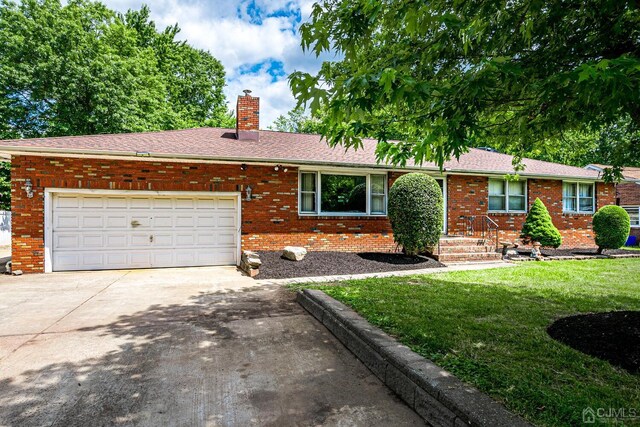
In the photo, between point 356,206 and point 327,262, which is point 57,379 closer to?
point 327,262

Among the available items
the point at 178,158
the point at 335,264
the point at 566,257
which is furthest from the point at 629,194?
the point at 178,158

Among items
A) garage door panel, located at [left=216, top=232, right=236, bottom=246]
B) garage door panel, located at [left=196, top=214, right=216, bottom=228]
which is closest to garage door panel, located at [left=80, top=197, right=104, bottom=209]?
garage door panel, located at [left=196, top=214, right=216, bottom=228]

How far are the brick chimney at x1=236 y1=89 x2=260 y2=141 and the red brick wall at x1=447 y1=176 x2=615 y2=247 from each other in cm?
723

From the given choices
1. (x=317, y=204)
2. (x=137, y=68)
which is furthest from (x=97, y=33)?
(x=317, y=204)

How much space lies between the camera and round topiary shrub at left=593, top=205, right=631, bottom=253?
11852 millimetres

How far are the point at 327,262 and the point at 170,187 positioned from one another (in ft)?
15.8

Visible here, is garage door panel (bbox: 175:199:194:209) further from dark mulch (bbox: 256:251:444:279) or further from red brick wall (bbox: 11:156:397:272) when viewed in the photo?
dark mulch (bbox: 256:251:444:279)

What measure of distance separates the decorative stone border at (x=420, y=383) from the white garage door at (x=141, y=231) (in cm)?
651

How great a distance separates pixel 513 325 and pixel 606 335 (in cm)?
89

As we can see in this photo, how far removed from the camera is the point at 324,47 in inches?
142

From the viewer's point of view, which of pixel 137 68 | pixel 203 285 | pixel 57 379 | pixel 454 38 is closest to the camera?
pixel 57 379

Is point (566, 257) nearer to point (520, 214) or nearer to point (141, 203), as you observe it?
point (520, 214)
